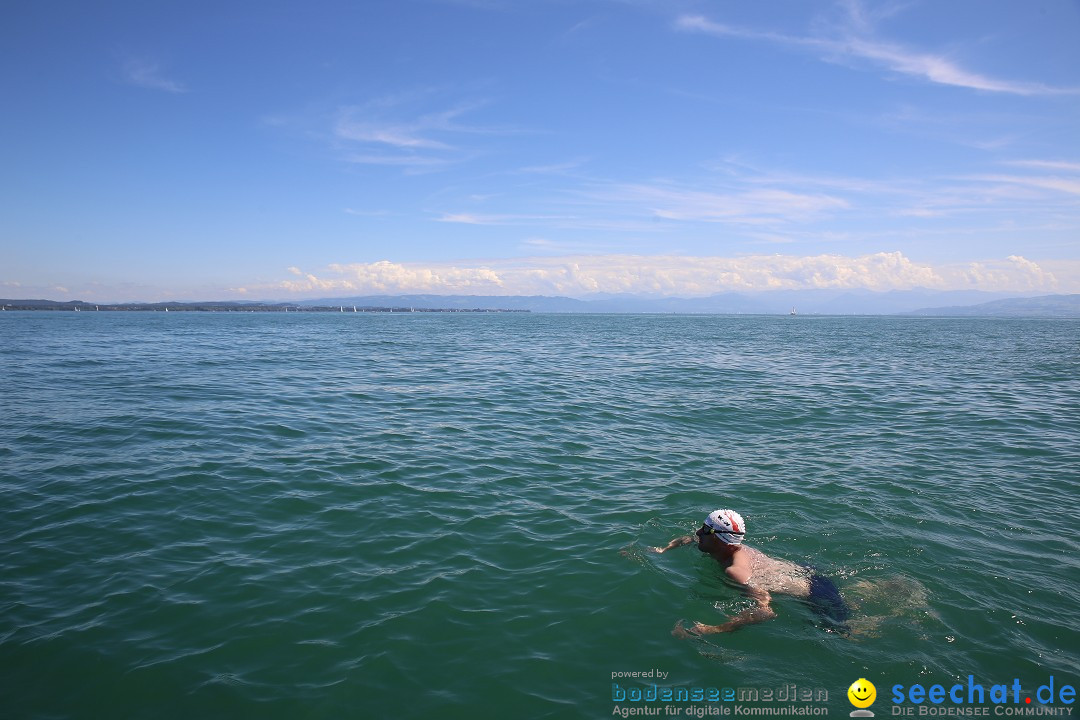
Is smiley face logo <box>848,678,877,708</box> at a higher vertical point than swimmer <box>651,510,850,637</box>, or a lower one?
lower

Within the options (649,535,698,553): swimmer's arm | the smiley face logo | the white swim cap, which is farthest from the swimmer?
the smiley face logo

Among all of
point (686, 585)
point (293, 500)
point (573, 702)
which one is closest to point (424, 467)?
point (293, 500)

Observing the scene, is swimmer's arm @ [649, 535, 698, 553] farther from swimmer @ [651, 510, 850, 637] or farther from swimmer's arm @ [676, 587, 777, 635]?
swimmer's arm @ [676, 587, 777, 635]

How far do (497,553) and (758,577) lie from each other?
446cm

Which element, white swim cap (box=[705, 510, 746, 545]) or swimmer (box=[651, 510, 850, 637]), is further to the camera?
white swim cap (box=[705, 510, 746, 545])

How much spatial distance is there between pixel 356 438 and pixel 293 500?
16.4 feet

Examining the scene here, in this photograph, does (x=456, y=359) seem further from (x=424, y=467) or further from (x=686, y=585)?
(x=686, y=585)

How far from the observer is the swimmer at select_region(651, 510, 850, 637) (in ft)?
25.0

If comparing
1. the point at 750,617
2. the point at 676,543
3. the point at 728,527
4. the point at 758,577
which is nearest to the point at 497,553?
the point at 676,543

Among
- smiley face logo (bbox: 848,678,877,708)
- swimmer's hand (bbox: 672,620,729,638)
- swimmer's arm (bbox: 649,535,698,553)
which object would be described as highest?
swimmer's arm (bbox: 649,535,698,553)

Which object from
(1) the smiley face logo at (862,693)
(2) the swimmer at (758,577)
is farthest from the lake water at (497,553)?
(2) the swimmer at (758,577)

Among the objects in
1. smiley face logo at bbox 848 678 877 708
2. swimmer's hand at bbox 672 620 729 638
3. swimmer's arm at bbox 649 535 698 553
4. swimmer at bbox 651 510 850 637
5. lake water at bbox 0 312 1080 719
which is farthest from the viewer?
swimmer's arm at bbox 649 535 698 553

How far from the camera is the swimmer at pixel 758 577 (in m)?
7.62

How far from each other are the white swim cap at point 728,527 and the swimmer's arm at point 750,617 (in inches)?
32.0
